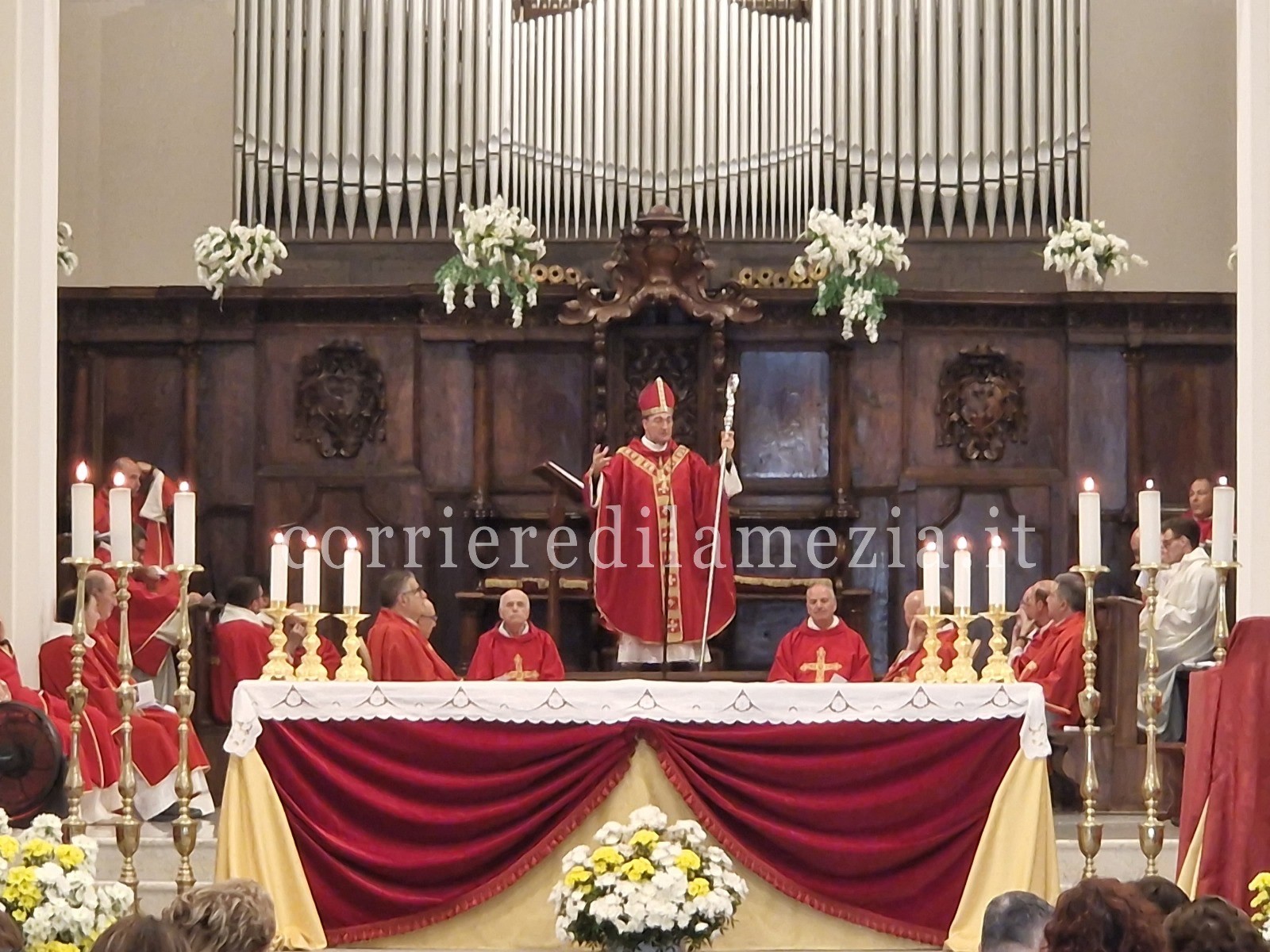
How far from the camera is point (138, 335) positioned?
13438mm

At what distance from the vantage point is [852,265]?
42.7 feet

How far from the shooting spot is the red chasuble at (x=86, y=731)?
8.58 metres

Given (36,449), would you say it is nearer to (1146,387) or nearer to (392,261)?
(392,261)

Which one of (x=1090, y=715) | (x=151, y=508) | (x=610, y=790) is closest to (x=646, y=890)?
(x=610, y=790)

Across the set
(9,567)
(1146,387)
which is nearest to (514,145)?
(1146,387)

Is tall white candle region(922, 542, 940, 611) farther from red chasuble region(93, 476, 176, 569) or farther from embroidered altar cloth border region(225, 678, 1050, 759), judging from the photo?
red chasuble region(93, 476, 176, 569)

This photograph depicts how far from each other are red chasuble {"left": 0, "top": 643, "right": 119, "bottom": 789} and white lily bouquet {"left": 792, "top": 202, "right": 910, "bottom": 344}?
543 cm

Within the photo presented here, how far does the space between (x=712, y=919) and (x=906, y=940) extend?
1423 mm

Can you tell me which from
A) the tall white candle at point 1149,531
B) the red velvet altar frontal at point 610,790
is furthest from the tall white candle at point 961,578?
the tall white candle at point 1149,531

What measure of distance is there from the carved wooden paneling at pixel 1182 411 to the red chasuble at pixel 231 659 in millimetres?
5858

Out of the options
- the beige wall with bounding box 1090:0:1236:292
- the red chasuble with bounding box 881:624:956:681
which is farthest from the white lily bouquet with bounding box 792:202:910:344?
the red chasuble with bounding box 881:624:956:681

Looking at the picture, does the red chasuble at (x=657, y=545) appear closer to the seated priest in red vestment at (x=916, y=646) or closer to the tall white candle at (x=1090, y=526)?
the seated priest in red vestment at (x=916, y=646)

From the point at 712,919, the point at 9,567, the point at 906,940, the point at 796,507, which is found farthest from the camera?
the point at 796,507

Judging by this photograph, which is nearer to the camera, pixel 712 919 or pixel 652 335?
pixel 712 919
